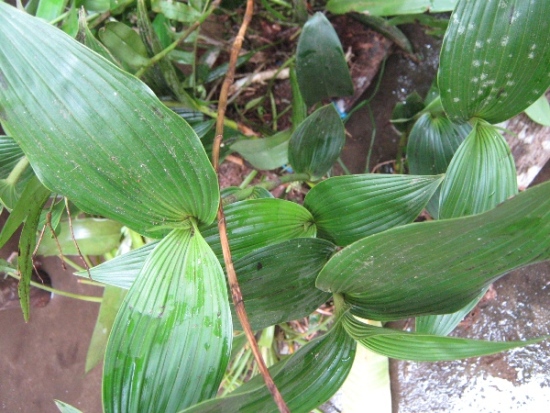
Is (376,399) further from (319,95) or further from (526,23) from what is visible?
(526,23)

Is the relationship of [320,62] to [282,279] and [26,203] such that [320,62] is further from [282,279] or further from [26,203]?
[26,203]

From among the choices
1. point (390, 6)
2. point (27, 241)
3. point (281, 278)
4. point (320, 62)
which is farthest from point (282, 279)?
point (390, 6)

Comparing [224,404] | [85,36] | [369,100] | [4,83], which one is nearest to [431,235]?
[224,404]

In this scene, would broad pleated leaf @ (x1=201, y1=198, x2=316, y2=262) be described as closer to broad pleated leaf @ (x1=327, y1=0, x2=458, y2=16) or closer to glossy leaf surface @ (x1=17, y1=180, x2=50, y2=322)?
glossy leaf surface @ (x1=17, y1=180, x2=50, y2=322)

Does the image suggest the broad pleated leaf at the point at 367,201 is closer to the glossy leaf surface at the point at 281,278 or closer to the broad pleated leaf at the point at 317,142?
the glossy leaf surface at the point at 281,278

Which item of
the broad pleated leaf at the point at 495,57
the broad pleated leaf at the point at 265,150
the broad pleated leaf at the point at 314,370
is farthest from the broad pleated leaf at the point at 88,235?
the broad pleated leaf at the point at 495,57

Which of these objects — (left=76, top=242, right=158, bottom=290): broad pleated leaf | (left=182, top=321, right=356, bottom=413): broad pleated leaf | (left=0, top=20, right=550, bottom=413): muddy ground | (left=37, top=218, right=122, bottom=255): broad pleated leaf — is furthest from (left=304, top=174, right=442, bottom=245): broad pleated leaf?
(left=37, top=218, right=122, bottom=255): broad pleated leaf
